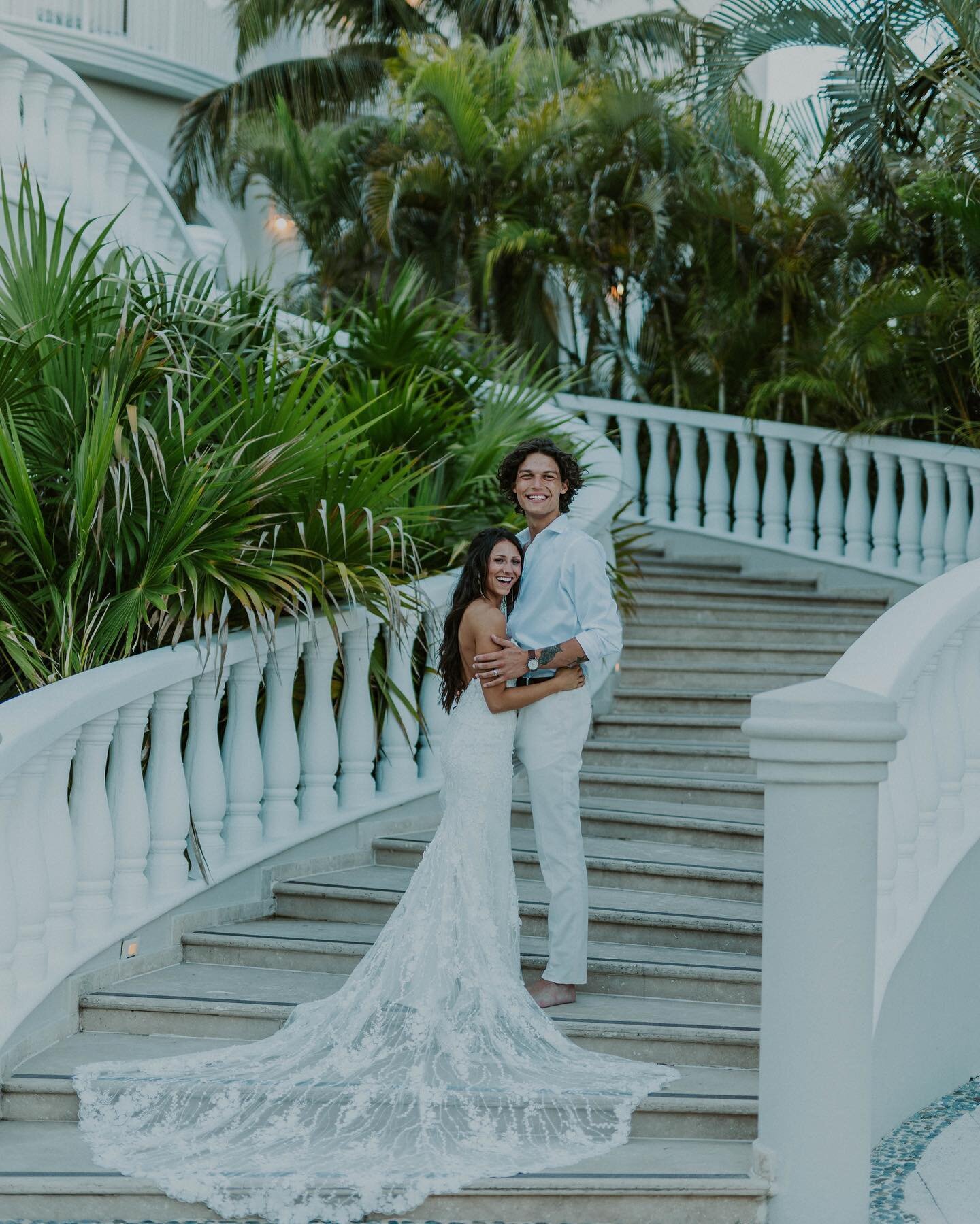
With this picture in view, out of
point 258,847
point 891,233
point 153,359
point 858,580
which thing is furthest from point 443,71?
point 258,847

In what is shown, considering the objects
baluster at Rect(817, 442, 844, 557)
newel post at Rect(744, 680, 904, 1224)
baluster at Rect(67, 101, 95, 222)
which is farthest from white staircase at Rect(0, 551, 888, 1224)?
baluster at Rect(67, 101, 95, 222)

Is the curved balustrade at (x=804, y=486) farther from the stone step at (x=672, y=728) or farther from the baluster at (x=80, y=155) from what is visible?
the baluster at (x=80, y=155)

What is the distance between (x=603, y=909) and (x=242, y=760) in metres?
1.31

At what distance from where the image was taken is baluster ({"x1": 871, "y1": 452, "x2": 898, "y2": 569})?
853 centimetres

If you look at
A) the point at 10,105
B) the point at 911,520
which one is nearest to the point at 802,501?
the point at 911,520

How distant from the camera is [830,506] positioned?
28.9 ft

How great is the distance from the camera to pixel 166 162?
1460cm

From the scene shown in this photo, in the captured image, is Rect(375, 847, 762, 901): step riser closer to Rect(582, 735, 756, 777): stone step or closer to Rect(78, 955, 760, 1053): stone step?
Rect(78, 955, 760, 1053): stone step

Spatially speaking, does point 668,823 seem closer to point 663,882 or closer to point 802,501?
point 663,882

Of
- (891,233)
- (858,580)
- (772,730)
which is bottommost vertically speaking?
(772,730)

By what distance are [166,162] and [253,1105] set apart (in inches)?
494

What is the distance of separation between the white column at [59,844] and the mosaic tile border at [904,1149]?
2.31 m

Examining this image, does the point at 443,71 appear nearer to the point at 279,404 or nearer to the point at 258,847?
the point at 279,404

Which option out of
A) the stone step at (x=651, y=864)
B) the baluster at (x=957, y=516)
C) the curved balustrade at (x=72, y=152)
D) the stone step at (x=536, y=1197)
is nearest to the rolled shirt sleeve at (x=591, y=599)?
the stone step at (x=651, y=864)
